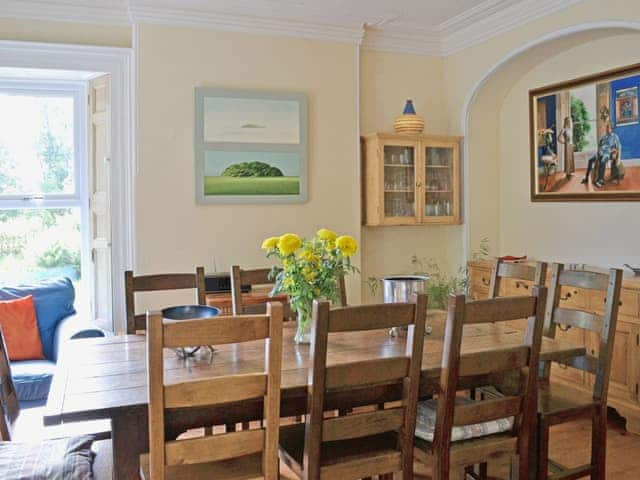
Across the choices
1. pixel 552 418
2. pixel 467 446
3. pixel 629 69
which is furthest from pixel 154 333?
pixel 629 69

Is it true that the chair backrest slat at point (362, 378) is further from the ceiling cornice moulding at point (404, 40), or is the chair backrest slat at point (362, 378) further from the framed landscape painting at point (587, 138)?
the ceiling cornice moulding at point (404, 40)

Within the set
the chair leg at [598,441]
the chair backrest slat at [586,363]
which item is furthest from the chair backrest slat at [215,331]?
the chair leg at [598,441]

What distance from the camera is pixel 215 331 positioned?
165cm

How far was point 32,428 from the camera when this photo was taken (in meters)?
2.49

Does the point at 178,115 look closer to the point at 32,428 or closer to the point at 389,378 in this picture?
the point at 32,428

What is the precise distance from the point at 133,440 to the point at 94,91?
3117 millimetres

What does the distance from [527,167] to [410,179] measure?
0.92 m

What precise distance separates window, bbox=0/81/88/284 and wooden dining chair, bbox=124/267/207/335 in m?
1.80

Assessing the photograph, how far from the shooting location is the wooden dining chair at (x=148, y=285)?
2.84 m

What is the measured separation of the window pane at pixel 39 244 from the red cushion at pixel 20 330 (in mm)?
778

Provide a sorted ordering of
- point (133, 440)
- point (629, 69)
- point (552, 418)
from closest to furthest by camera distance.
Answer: point (133, 440) → point (552, 418) → point (629, 69)

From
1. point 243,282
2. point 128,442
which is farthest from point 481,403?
point 243,282

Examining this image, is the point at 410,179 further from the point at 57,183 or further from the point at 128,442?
the point at 128,442

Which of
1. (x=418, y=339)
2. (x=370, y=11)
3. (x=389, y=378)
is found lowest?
(x=389, y=378)
